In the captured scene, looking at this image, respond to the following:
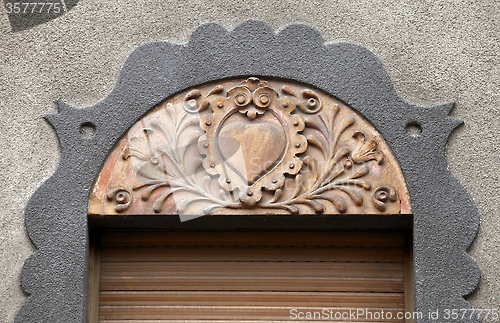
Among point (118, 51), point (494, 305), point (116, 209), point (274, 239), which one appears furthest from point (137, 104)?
point (494, 305)

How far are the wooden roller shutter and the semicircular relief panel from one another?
27 cm

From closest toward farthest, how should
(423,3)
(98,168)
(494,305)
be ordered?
(494,305)
(98,168)
(423,3)

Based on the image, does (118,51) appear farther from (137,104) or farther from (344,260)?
(344,260)

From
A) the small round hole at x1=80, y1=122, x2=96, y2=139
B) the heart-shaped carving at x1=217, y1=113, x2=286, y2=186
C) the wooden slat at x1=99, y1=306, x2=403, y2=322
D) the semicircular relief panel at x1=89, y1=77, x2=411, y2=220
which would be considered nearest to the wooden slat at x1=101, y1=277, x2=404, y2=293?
the wooden slat at x1=99, y1=306, x2=403, y2=322

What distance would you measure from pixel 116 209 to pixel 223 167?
0.63 m

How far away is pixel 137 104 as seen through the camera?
3.07 metres

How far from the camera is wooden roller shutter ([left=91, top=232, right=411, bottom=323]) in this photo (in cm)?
305

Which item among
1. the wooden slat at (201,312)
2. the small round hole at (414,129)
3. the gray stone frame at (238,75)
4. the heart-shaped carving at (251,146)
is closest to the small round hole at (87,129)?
the gray stone frame at (238,75)

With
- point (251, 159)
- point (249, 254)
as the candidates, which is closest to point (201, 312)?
point (249, 254)

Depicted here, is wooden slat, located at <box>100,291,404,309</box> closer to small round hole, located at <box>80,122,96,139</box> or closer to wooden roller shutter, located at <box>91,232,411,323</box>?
wooden roller shutter, located at <box>91,232,411,323</box>

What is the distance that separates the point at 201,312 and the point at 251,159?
91 cm

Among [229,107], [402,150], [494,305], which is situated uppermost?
[229,107]

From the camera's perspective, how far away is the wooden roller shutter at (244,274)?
305cm

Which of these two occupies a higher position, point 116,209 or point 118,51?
point 118,51
